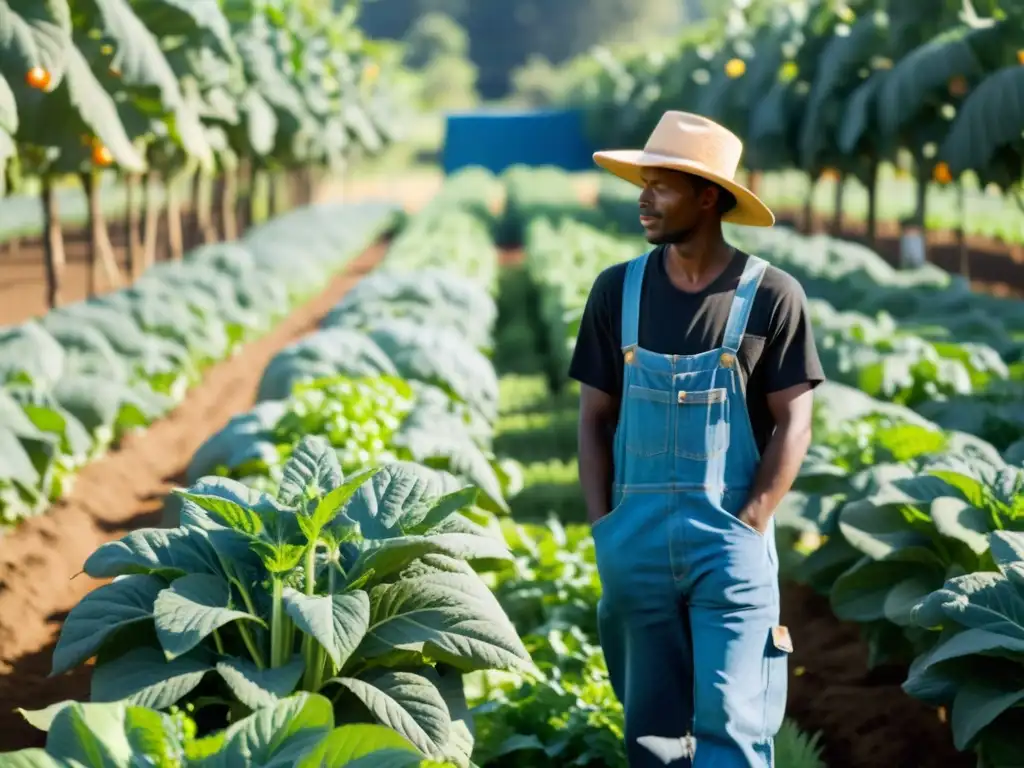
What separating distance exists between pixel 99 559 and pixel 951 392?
5.23 metres

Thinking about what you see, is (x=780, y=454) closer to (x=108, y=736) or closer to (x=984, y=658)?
(x=984, y=658)

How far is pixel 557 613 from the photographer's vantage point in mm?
5918

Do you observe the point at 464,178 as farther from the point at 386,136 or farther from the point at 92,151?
the point at 92,151

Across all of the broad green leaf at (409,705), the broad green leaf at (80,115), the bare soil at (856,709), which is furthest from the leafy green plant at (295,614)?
the broad green leaf at (80,115)

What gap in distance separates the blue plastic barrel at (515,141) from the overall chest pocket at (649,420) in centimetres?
5816

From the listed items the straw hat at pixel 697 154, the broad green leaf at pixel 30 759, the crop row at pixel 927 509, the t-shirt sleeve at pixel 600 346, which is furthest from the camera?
the crop row at pixel 927 509

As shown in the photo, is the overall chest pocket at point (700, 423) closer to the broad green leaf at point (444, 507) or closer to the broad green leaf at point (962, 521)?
Answer: the broad green leaf at point (444, 507)

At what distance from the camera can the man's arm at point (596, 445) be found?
3.81 meters

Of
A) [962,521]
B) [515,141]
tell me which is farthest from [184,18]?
[515,141]

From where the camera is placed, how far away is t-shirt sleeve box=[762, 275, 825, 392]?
11.9 feet

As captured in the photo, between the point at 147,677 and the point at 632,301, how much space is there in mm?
1481

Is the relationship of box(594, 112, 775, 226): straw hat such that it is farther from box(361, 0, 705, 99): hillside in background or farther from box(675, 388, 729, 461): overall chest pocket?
box(361, 0, 705, 99): hillside in background

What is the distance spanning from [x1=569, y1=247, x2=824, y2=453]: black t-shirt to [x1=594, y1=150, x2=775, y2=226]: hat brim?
15cm

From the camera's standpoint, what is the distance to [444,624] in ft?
11.9
